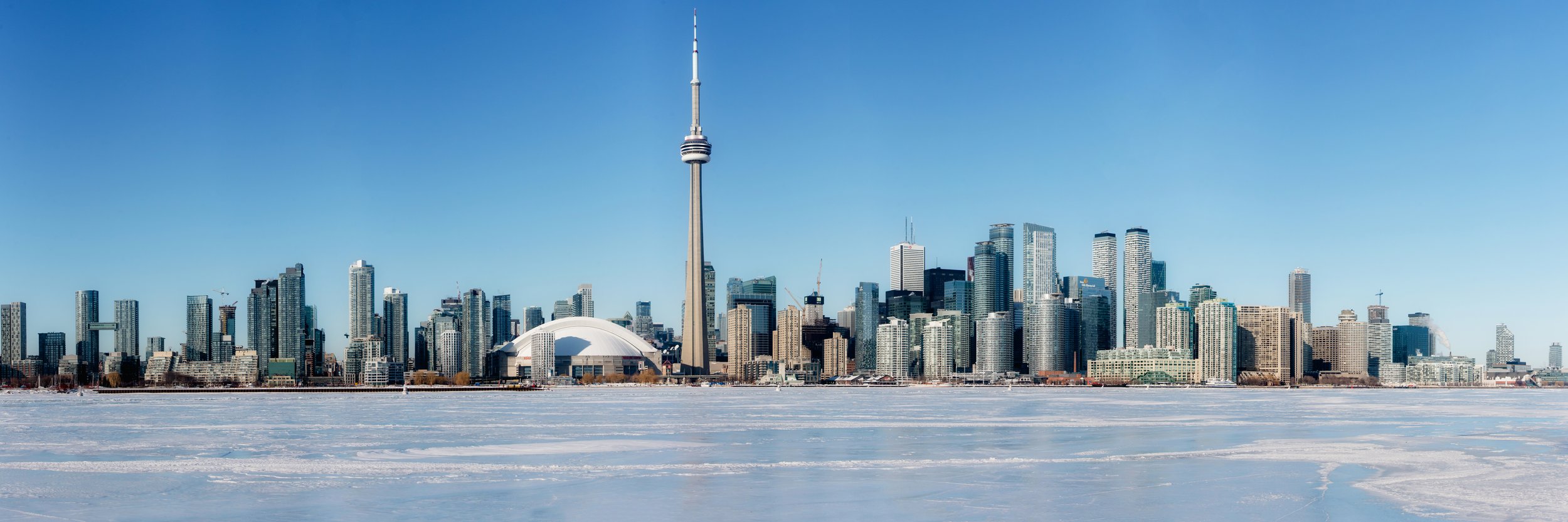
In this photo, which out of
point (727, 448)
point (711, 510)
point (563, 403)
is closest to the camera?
point (711, 510)

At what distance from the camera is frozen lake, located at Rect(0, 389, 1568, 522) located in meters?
32.2

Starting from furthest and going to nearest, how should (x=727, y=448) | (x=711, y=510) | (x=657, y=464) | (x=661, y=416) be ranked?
(x=661, y=416) → (x=727, y=448) → (x=657, y=464) → (x=711, y=510)

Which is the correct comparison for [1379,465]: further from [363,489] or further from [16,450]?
[16,450]

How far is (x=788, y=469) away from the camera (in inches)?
1674

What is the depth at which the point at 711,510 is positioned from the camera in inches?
1265

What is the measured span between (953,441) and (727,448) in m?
10.5

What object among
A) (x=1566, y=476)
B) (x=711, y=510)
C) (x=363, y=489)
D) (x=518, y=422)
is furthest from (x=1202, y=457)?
(x=518, y=422)

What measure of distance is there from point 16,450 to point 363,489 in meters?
24.7

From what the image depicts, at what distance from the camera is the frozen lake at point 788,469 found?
3225 centimetres

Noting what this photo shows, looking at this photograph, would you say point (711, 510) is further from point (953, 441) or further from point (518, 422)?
point (518, 422)

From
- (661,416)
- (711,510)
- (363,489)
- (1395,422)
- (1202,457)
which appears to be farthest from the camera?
(661,416)

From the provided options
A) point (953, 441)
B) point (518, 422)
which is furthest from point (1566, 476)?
point (518, 422)

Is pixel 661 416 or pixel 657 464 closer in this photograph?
pixel 657 464

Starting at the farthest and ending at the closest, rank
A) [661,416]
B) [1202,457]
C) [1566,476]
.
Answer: [661,416]
[1202,457]
[1566,476]
